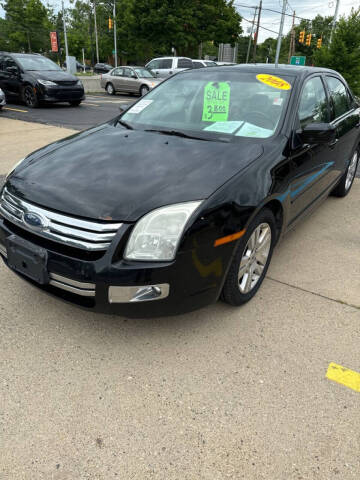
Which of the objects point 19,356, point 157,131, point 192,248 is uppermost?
point 157,131

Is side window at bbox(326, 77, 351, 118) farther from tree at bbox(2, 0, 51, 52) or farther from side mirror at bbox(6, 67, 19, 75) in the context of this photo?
tree at bbox(2, 0, 51, 52)

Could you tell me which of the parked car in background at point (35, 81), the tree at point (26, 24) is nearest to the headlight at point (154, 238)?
the parked car in background at point (35, 81)

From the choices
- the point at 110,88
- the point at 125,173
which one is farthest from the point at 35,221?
the point at 110,88

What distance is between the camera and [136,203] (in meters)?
2.08

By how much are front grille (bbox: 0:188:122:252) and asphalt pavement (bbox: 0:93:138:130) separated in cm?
770

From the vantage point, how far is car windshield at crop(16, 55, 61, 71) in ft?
41.5

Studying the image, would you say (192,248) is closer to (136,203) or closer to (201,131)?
(136,203)

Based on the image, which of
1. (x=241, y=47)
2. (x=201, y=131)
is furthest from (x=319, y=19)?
(x=201, y=131)

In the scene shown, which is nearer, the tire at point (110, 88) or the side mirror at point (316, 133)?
the side mirror at point (316, 133)

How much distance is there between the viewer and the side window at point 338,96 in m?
3.92

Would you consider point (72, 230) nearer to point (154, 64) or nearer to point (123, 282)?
point (123, 282)

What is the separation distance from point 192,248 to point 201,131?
120 centimetres

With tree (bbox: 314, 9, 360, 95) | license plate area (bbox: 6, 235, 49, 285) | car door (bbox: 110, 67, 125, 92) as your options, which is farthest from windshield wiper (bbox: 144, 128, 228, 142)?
car door (bbox: 110, 67, 125, 92)

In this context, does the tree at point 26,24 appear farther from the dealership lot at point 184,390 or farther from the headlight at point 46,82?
the dealership lot at point 184,390
